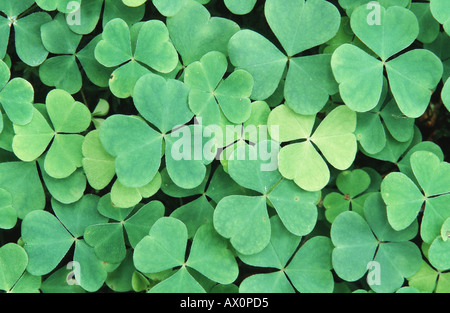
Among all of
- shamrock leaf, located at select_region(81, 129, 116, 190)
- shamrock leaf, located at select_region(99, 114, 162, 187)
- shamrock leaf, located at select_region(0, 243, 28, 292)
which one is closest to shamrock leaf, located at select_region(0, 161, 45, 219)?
shamrock leaf, located at select_region(0, 243, 28, 292)

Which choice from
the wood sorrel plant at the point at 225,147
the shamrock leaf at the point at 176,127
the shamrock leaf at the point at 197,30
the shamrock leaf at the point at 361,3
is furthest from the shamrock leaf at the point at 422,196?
the shamrock leaf at the point at 197,30

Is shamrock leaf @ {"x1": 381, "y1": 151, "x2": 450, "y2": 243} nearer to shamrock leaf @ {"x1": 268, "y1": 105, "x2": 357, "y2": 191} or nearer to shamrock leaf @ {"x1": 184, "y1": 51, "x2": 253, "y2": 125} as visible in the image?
shamrock leaf @ {"x1": 268, "y1": 105, "x2": 357, "y2": 191}

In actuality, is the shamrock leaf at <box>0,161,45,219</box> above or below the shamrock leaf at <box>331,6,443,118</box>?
below

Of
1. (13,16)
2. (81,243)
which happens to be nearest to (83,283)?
(81,243)

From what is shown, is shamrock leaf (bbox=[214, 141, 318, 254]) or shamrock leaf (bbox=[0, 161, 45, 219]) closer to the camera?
shamrock leaf (bbox=[214, 141, 318, 254])

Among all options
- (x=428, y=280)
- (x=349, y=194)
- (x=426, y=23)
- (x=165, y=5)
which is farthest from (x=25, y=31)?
(x=428, y=280)
